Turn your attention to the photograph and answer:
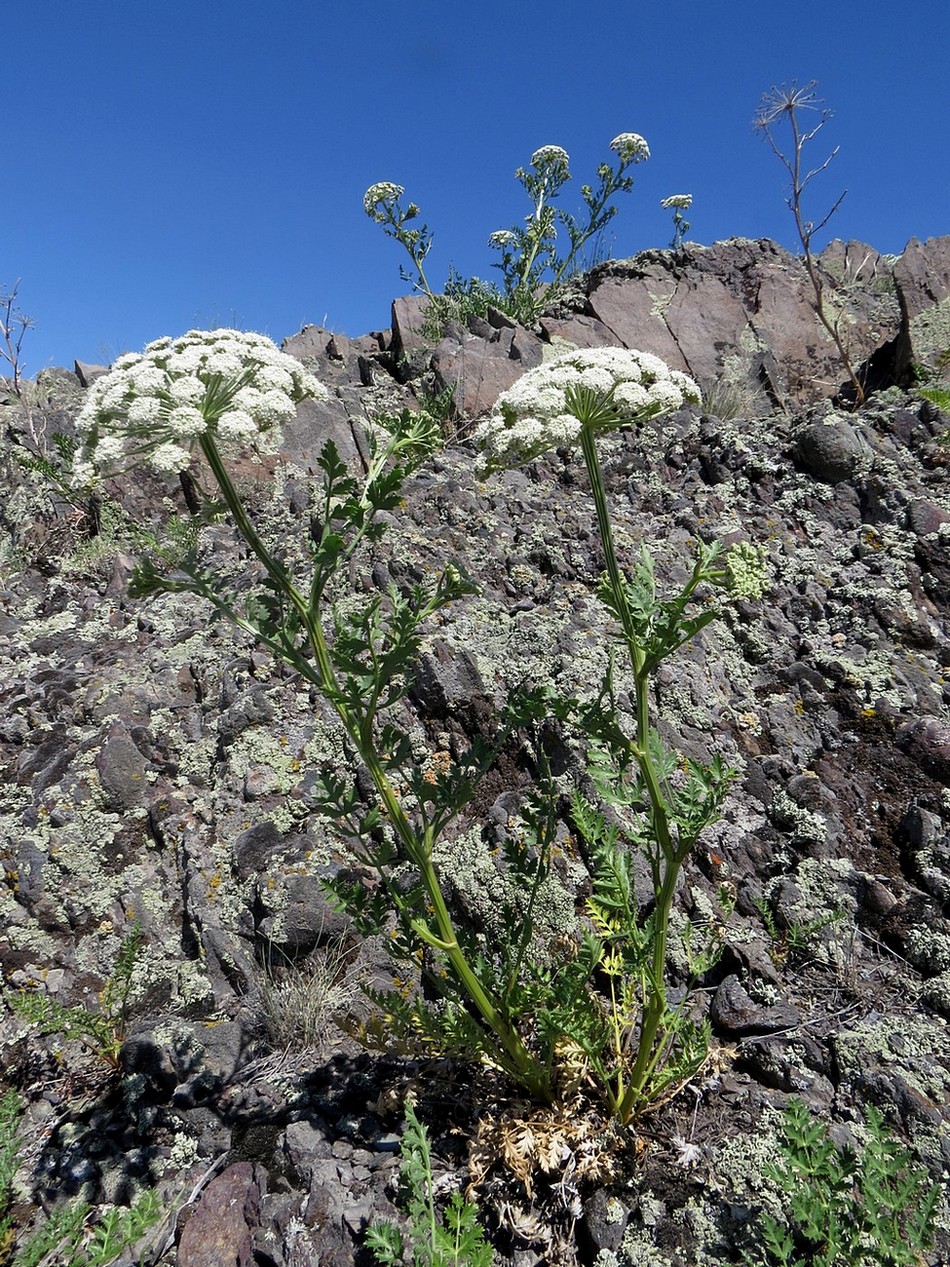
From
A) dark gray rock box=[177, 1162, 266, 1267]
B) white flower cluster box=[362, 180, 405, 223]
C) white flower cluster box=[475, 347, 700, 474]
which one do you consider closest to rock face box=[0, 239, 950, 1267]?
dark gray rock box=[177, 1162, 266, 1267]

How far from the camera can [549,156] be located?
11.8 metres

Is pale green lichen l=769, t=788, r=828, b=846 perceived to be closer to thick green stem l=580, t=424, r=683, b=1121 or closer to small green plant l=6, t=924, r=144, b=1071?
thick green stem l=580, t=424, r=683, b=1121

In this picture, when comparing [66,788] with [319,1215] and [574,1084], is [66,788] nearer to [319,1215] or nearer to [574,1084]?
[319,1215]

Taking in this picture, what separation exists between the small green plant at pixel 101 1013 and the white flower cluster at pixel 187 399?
227cm

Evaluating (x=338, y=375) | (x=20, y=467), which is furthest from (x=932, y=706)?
(x=20, y=467)

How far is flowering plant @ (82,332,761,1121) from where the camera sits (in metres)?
2.40

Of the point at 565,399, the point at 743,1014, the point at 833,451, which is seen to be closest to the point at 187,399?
the point at 565,399

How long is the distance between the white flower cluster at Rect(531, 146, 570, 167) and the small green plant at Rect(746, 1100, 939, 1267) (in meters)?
13.1

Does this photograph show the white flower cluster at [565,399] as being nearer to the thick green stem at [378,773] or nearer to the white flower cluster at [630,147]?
the thick green stem at [378,773]

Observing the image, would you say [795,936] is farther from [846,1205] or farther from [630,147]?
[630,147]

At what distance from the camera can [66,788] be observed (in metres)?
3.98

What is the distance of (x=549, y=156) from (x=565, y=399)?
1144 cm

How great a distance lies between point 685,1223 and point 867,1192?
662 mm

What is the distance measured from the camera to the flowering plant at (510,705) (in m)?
2.40
